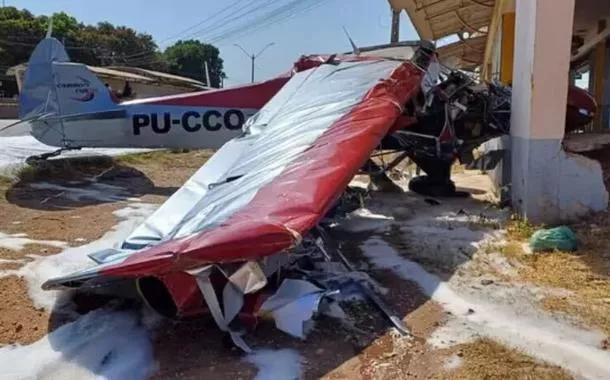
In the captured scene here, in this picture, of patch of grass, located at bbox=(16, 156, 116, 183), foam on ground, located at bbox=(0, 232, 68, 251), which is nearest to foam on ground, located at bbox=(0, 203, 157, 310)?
foam on ground, located at bbox=(0, 232, 68, 251)

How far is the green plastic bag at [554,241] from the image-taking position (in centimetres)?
445

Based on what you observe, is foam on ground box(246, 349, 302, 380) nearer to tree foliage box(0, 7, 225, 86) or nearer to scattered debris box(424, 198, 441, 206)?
scattered debris box(424, 198, 441, 206)

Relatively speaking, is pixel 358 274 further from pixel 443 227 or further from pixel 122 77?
pixel 122 77

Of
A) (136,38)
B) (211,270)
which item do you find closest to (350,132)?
(211,270)

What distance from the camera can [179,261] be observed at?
112 inches

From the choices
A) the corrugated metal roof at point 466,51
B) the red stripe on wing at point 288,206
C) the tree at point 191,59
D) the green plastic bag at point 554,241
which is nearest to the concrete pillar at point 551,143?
the green plastic bag at point 554,241

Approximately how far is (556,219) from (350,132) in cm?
219

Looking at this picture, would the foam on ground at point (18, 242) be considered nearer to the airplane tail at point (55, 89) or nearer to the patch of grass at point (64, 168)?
the patch of grass at point (64, 168)

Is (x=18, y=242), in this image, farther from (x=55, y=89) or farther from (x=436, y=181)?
(x=436, y=181)

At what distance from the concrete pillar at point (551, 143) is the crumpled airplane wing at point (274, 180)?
1.22m

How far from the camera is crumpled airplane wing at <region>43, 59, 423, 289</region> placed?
2952 mm

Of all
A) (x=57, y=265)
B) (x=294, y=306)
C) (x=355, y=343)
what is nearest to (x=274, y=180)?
(x=294, y=306)

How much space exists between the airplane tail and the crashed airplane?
3.81m

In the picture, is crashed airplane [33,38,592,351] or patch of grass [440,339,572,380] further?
crashed airplane [33,38,592,351]
